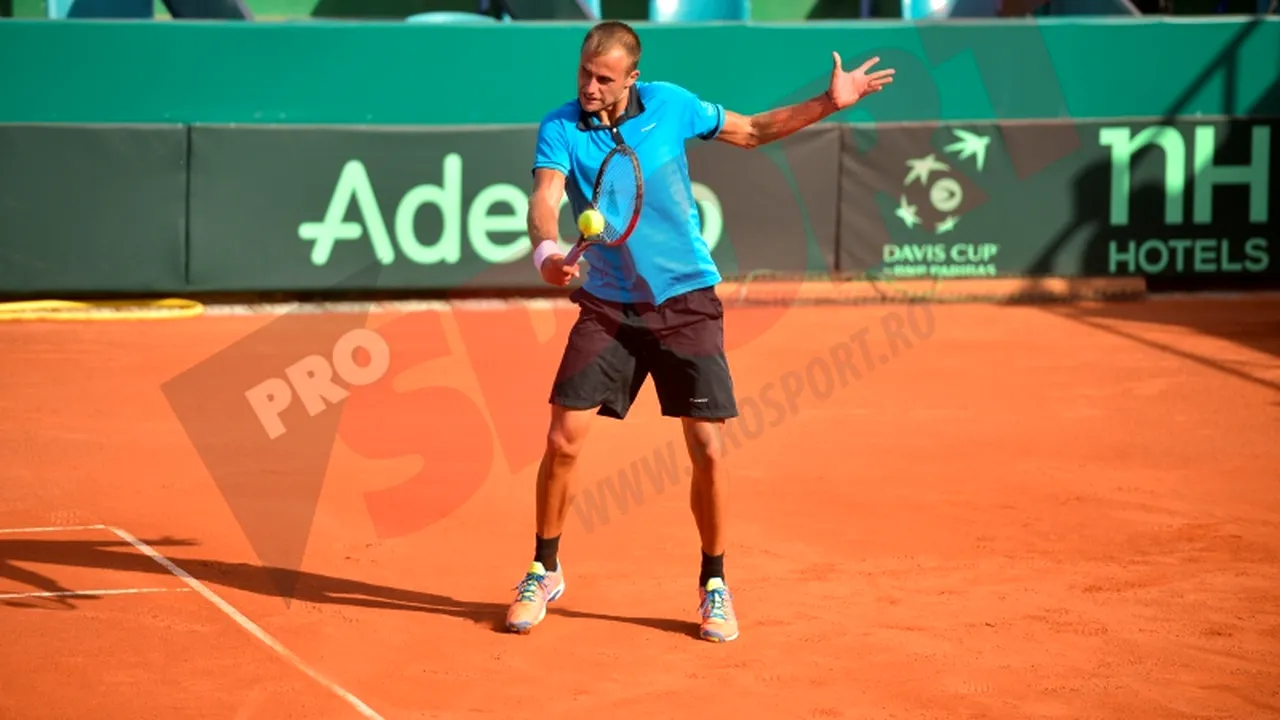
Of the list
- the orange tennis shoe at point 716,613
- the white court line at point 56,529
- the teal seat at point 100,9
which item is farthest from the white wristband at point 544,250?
the teal seat at point 100,9

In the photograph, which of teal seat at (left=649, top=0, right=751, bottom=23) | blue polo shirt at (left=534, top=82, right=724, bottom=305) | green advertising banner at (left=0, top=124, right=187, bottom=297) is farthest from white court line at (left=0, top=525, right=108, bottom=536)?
teal seat at (left=649, top=0, right=751, bottom=23)

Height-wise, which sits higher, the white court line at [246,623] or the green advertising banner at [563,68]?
the green advertising banner at [563,68]

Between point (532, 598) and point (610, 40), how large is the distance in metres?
2.17

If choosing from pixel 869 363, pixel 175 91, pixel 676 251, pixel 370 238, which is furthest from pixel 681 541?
pixel 175 91

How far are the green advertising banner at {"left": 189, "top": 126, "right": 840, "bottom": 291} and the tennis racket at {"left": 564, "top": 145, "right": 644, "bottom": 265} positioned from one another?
8.96 m

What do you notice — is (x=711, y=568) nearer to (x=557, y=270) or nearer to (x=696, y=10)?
(x=557, y=270)

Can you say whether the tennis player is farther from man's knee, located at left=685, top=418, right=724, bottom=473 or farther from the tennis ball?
the tennis ball

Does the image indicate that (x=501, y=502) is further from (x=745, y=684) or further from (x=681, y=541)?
(x=745, y=684)

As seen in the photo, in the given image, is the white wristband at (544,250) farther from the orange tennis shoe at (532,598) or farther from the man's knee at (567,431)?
the orange tennis shoe at (532,598)

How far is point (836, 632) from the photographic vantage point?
665 centimetres

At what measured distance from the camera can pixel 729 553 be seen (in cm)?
778

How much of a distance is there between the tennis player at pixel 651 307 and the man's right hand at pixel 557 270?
1.21 ft

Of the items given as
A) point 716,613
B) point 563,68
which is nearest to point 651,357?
point 716,613

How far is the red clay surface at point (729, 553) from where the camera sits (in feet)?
19.7
